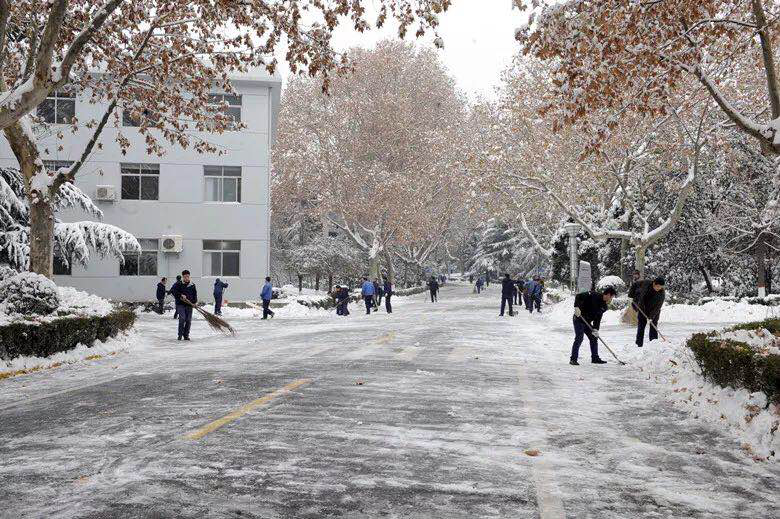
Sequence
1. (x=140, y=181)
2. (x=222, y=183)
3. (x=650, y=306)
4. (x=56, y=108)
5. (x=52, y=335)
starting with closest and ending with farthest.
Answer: (x=52, y=335) < (x=650, y=306) < (x=56, y=108) < (x=140, y=181) < (x=222, y=183)

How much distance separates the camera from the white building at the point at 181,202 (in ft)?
111

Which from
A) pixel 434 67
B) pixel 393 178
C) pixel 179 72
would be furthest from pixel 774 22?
pixel 434 67

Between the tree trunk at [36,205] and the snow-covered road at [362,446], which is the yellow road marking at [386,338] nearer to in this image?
the snow-covered road at [362,446]

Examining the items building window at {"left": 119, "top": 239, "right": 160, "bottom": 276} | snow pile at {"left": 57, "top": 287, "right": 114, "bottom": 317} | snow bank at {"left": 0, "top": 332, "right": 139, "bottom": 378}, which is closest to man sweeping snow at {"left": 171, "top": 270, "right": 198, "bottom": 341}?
snow bank at {"left": 0, "top": 332, "right": 139, "bottom": 378}

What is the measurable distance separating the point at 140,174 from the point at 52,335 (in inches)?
845

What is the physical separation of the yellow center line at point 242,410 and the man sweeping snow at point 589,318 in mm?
5481

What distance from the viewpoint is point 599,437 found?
7.31 m

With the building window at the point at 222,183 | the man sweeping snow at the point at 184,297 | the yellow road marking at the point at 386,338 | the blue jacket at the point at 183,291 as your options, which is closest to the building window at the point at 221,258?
the building window at the point at 222,183

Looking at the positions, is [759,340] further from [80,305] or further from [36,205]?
[36,205]

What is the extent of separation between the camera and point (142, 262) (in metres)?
34.1

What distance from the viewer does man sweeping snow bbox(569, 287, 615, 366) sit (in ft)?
45.8

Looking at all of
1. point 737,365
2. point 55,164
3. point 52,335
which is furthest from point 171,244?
point 737,365

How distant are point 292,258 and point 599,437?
161ft

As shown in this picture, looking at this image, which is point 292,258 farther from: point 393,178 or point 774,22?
point 774,22
